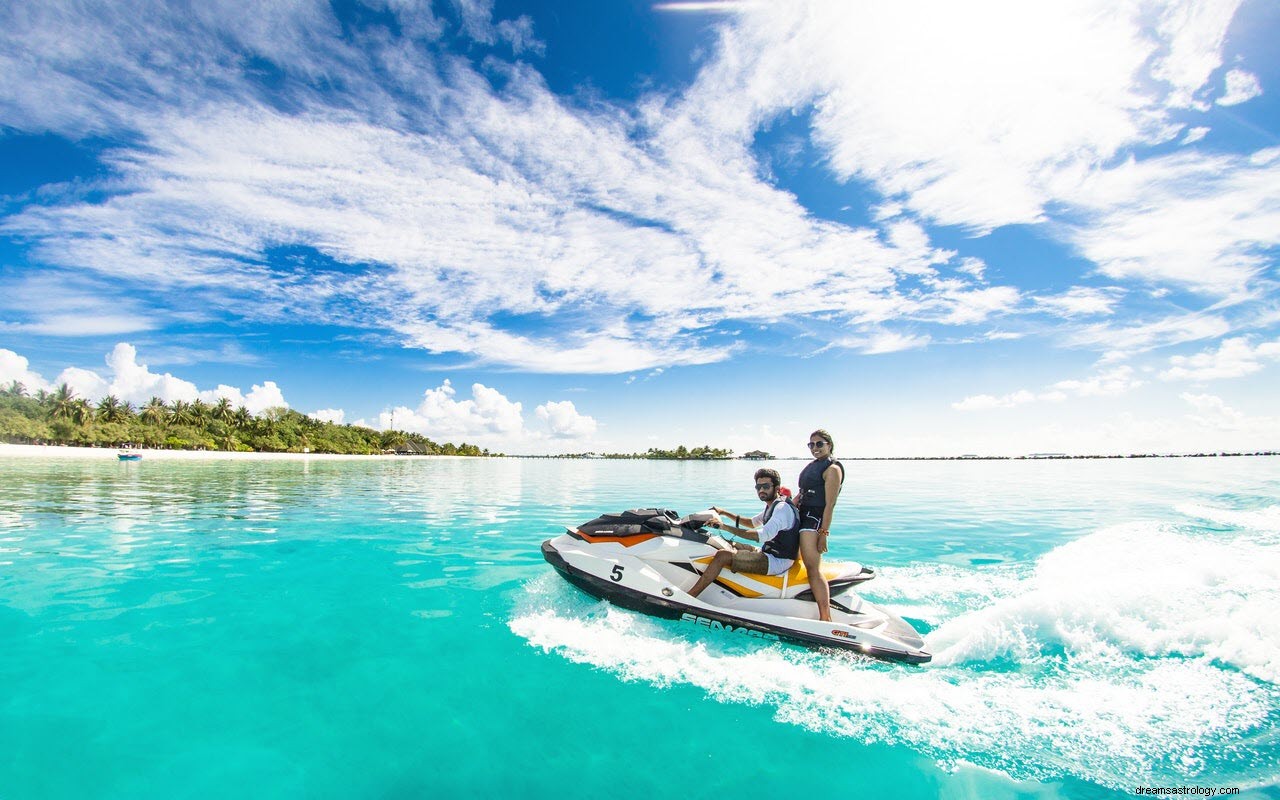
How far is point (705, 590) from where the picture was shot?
6.77 m

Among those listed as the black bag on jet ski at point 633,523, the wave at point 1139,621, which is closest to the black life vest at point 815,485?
the black bag on jet ski at point 633,523

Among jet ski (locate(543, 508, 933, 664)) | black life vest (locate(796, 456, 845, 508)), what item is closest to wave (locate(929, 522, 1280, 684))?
jet ski (locate(543, 508, 933, 664))

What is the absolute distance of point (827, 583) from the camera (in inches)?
264

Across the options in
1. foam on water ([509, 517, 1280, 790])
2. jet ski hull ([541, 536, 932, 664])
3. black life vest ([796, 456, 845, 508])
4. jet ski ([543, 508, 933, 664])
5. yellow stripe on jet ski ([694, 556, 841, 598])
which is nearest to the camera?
foam on water ([509, 517, 1280, 790])

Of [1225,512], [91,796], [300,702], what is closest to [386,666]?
[300,702]

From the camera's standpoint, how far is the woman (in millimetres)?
6125

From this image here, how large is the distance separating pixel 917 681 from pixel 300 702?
5.79 metres

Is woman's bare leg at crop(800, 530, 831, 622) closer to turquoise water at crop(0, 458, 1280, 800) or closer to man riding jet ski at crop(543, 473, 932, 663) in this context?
man riding jet ski at crop(543, 473, 932, 663)

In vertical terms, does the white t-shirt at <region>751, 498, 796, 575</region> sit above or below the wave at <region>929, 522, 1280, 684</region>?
above

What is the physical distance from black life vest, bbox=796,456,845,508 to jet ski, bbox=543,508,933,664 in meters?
0.82

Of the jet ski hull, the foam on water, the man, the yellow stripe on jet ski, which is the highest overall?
the man

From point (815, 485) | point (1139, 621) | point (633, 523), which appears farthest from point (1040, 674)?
point (633, 523)

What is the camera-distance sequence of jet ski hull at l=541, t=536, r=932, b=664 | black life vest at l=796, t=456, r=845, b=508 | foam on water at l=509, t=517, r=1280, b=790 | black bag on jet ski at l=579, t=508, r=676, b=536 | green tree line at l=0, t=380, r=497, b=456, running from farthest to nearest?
green tree line at l=0, t=380, r=497, b=456, black bag on jet ski at l=579, t=508, r=676, b=536, black life vest at l=796, t=456, r=845, b=508, jet ski hull at l=541, t=536, r=932, b=664, foam on water at l=509, t=517, r=1280, b=790

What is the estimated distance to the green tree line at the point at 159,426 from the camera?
67.9 m
